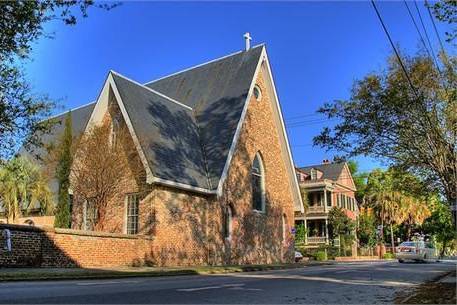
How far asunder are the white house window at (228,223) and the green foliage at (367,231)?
34.3 m

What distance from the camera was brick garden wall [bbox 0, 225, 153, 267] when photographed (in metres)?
18.4

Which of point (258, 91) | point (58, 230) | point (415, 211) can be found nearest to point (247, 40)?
point (258, 91)

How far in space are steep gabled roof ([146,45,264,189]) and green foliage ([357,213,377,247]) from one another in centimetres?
3319

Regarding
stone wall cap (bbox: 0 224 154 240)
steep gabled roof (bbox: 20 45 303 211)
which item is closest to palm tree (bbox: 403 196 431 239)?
steep gabled roof (bbox: 20 45 303 211)

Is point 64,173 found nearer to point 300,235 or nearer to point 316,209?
point 300,235

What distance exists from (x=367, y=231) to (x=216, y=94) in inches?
1348

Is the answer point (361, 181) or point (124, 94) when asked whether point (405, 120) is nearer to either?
point (124, 94)

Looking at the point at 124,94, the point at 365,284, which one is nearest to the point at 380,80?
the point at 365,284

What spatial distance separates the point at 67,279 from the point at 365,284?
8952mm

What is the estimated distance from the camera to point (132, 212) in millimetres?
26109

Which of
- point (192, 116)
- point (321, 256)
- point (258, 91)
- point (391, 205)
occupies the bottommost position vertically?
point (321, 256)

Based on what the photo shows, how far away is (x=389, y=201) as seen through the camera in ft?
202

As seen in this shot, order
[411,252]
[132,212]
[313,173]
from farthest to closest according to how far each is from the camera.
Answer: [313,173] → [411,252] → [132,212]

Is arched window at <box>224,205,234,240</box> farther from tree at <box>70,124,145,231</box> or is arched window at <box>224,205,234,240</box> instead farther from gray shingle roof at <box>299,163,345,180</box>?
gray shingle roof at <box>299,163,345,180</box>
